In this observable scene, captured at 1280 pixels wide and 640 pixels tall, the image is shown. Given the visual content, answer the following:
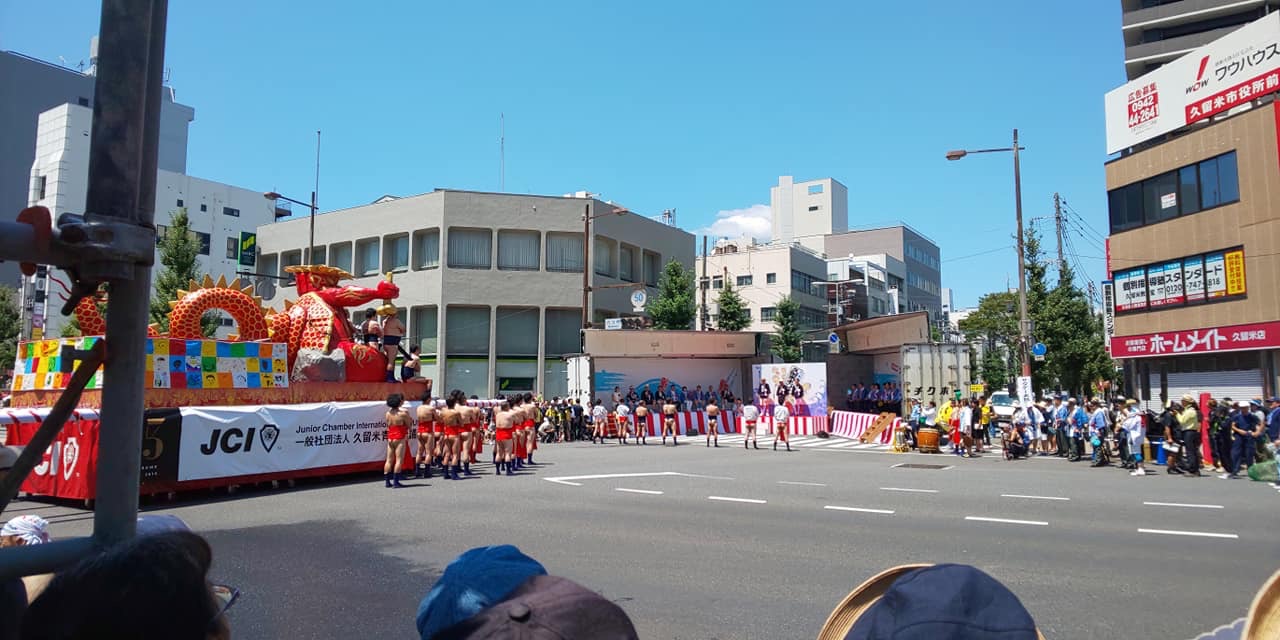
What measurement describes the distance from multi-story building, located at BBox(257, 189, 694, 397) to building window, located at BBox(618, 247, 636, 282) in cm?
167

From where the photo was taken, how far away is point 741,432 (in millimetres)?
31938

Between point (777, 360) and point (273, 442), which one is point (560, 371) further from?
point (273, 442)

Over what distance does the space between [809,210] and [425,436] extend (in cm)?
7719

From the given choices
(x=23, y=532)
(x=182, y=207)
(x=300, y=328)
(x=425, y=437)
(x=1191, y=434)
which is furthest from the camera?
(x=182, y=207)

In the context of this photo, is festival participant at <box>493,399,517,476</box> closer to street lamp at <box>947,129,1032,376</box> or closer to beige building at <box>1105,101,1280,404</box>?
street lamp at <box>947,129,1032,376</box>

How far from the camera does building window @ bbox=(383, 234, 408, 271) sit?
40953mm

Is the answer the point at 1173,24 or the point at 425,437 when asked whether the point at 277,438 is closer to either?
the point at 425,437

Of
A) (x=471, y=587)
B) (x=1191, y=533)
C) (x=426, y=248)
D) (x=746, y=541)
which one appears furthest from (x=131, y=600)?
(x=426, y=248)

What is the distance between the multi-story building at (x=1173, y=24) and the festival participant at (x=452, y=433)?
49.4 metres

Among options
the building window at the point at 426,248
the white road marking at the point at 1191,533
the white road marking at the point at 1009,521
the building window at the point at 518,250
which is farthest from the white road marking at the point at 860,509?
the building window at the point at 426,248

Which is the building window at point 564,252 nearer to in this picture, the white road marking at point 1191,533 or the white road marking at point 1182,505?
the white road marking at point 1182,505

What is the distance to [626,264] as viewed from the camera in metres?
44.5

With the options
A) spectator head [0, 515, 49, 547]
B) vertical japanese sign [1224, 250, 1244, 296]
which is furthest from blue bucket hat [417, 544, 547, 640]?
vertical japanese sign [1224, 250, 1244, 296]

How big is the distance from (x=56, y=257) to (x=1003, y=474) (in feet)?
57.2
